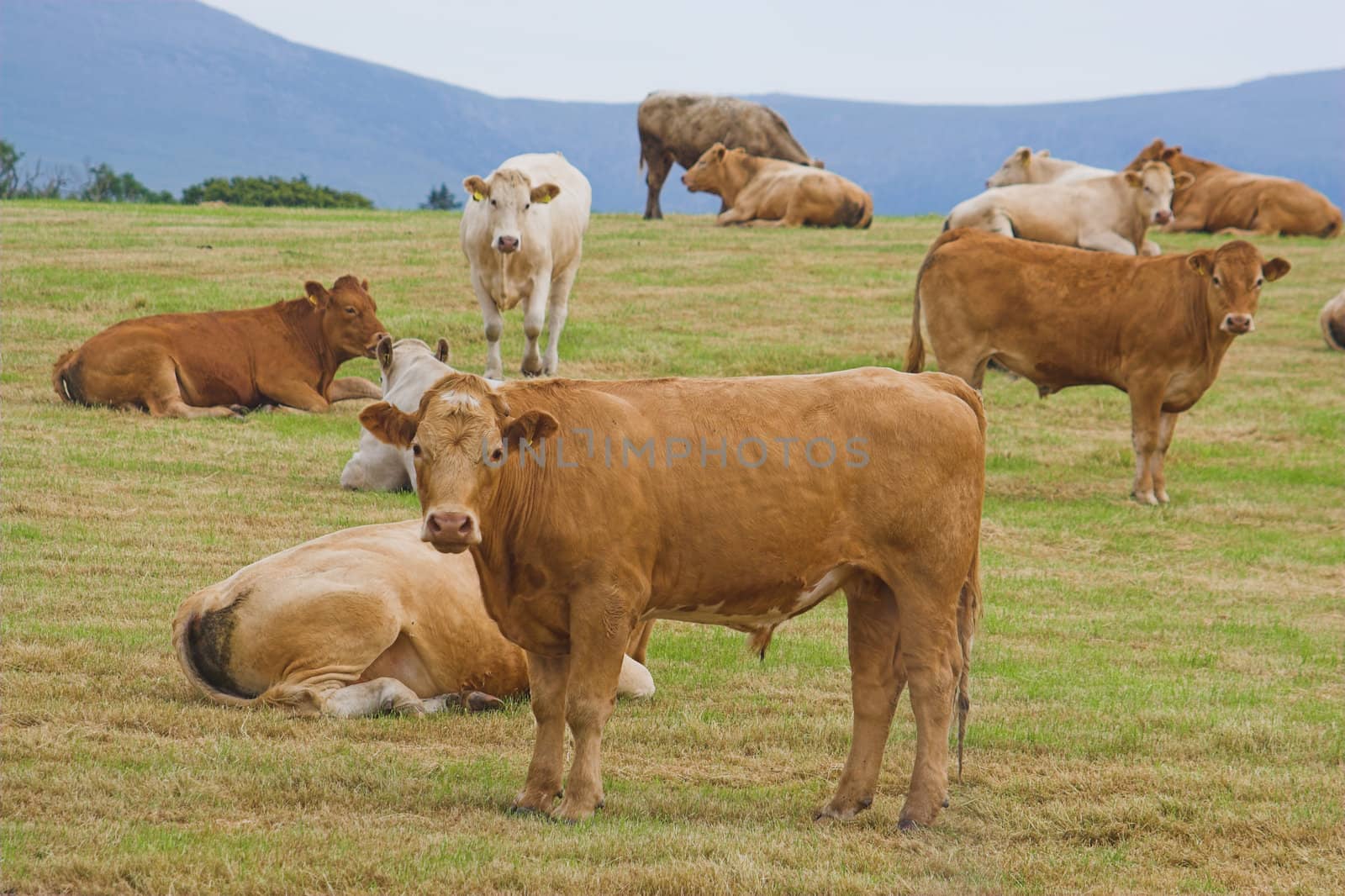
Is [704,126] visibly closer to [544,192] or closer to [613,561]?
[544,192]

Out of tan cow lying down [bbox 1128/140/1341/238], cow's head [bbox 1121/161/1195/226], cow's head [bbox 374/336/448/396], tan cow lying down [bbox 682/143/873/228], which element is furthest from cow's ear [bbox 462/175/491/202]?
tan cow lying down [bbox 1128/140/1341/238]

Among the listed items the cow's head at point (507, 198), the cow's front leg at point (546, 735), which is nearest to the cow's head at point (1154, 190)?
the cow's head at point (507, 198)

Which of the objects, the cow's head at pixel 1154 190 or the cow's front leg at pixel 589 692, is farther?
→ the cow's head at pixel 1154 190

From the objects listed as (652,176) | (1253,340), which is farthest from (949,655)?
(652,176)

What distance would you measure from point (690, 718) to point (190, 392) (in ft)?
31.3

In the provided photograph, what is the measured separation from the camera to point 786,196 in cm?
3244

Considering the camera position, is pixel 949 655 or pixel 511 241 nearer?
pixel 949 655

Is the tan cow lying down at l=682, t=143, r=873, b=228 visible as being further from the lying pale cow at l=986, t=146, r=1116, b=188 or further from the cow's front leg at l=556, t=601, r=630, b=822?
the cow's front leg at l=556, t=601, r=630, b=822

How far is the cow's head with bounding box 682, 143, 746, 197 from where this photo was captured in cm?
3294

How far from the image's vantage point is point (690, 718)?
7301mm

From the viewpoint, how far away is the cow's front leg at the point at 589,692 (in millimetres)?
5723

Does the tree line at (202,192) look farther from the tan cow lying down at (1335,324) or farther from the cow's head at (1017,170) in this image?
the tan cow lying down at (1335,324)

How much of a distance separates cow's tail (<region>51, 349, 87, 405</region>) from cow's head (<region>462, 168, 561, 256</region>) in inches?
170

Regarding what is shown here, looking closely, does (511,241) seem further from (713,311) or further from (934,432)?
(934,432)
